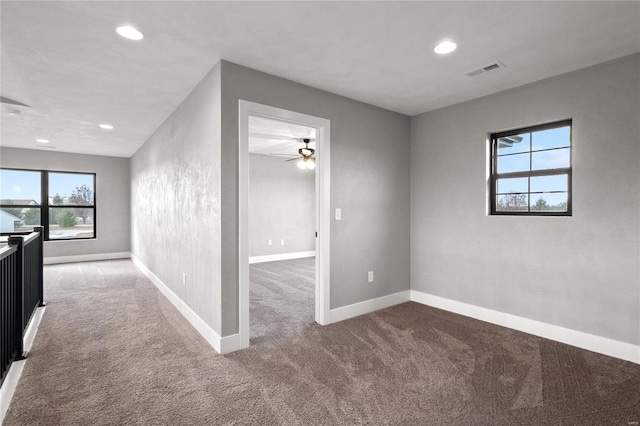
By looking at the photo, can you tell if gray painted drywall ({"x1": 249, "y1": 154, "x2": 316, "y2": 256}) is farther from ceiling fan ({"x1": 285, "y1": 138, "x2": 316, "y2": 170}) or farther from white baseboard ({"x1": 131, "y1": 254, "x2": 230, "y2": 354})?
white baseboard ({"x1": 131, "y1": 254, "x2": 230, "y2": 354})

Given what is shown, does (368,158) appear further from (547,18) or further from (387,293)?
(547,18)

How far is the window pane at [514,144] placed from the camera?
345 cm

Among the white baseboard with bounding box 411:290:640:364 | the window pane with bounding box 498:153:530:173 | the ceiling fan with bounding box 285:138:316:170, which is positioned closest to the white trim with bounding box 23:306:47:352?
the white baseboard with bounding box 411:290:640:364

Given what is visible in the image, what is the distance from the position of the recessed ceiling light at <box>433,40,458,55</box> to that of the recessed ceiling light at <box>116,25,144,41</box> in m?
2.26

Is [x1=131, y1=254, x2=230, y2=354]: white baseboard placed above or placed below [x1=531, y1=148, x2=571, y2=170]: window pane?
below

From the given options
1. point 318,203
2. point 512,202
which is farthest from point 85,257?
point 512,202

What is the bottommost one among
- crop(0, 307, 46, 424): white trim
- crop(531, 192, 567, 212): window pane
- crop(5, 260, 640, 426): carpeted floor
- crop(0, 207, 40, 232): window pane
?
crop(5, 260, 640, 426): carpeted floor

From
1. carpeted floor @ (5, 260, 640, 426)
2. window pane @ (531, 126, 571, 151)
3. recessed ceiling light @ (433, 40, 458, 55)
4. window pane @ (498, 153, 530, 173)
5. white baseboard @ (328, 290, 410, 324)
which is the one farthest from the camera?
white baseboard @ (328, 290, 410, 324)

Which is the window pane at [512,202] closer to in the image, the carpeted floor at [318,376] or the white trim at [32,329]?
the carpeted floor at [318,376]

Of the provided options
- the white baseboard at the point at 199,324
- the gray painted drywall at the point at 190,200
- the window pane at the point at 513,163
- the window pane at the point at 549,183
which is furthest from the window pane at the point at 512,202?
the white baseboard at the point at 199,324

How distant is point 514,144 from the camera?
11.7ft

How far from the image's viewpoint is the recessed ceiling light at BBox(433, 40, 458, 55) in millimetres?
2514

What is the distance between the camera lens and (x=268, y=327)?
11.2 ft

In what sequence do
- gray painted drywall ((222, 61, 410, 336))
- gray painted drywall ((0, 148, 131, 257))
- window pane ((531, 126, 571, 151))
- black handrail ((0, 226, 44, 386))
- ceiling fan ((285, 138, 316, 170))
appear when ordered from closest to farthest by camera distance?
black handrail ((0, 226, 44, 386)) < gray painted drywall ((222, 61, 410, 336)) < window pane ((531, 126, 571, 151)) < ceiling fan ((285, 138, 316, 170)) < gray painted drywall ((0, 148, 131, 257))
